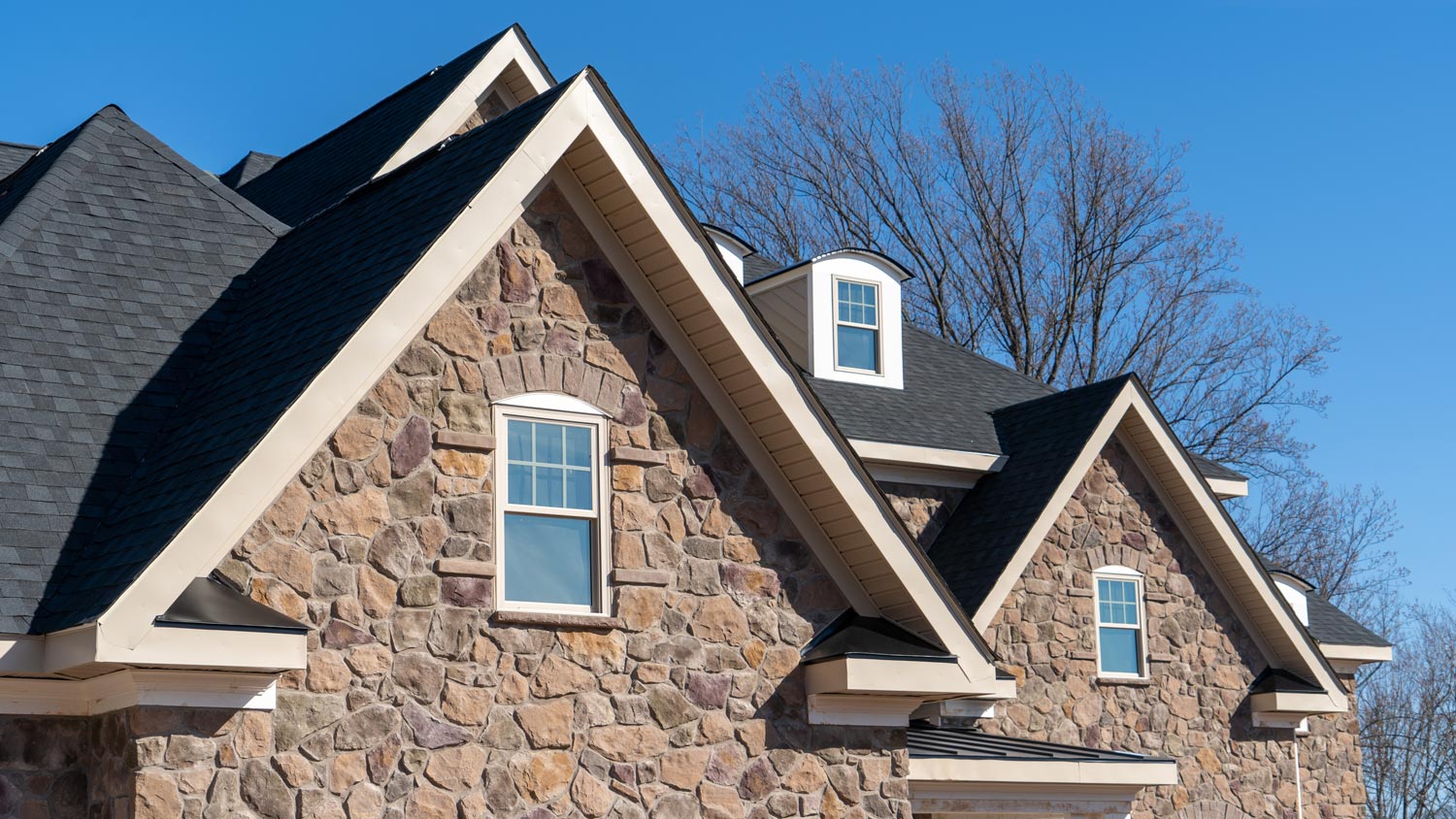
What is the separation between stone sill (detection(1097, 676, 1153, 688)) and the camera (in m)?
17.3

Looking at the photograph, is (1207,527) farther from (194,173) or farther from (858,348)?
(194,173)

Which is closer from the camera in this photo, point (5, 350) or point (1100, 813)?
point (5, 350)

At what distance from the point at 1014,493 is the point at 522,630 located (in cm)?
818

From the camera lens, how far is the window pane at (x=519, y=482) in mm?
10883

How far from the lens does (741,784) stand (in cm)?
1115

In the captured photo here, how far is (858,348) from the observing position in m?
19.3

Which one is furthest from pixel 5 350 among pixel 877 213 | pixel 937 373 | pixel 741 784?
pixel 877 213

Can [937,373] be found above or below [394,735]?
above

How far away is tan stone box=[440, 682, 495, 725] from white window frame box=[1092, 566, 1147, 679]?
8812mm

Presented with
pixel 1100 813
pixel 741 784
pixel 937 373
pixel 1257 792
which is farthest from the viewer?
pixel 937 373

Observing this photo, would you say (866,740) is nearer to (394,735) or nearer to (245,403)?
(394,735)

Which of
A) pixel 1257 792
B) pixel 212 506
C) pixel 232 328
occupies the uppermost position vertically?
pixel 232 328

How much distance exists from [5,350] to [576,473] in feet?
11.9

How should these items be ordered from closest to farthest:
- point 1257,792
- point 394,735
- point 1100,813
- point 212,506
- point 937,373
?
point 212,506, point 394,735, point 1100,813, point 1257,792, point 937,373
